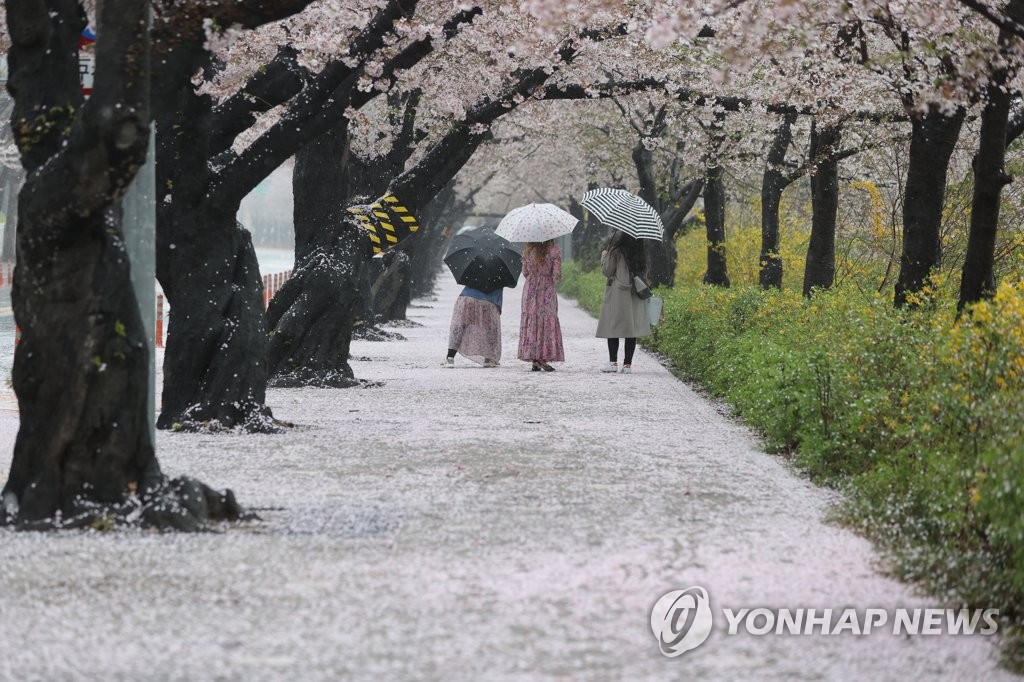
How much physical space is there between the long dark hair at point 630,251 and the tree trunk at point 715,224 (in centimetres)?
978

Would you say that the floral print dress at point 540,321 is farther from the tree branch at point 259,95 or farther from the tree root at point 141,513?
the tree root at point 141,513

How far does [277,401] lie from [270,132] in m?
3.24

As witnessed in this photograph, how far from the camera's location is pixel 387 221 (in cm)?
1631

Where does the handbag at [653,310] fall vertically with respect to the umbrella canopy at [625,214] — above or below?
below

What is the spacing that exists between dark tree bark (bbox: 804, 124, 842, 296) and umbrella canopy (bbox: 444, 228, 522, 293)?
3.74 meters

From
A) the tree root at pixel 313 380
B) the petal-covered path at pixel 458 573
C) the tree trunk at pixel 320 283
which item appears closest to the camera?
the petal-covered path at pixel 458 573

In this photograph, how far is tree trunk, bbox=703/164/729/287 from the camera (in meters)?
27.9

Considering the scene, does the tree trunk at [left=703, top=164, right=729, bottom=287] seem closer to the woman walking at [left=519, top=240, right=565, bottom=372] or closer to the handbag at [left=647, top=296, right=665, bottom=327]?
the woman walking at [left=519, top=240, right=565, bottom=372]

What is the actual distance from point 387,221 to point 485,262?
9.26 feet

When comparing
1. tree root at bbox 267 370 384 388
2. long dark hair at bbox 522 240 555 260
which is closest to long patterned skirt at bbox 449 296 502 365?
long dark hair at bbox 522 240 555 260

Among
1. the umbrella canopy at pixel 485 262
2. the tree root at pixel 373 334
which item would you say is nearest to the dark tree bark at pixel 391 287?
the tree root at pixel 373 334

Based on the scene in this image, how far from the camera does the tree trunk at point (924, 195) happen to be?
13.2m

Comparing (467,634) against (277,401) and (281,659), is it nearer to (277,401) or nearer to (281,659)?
(281,659)

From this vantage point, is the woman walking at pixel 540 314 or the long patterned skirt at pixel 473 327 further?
the long patterned skirt at pixel 473 327
